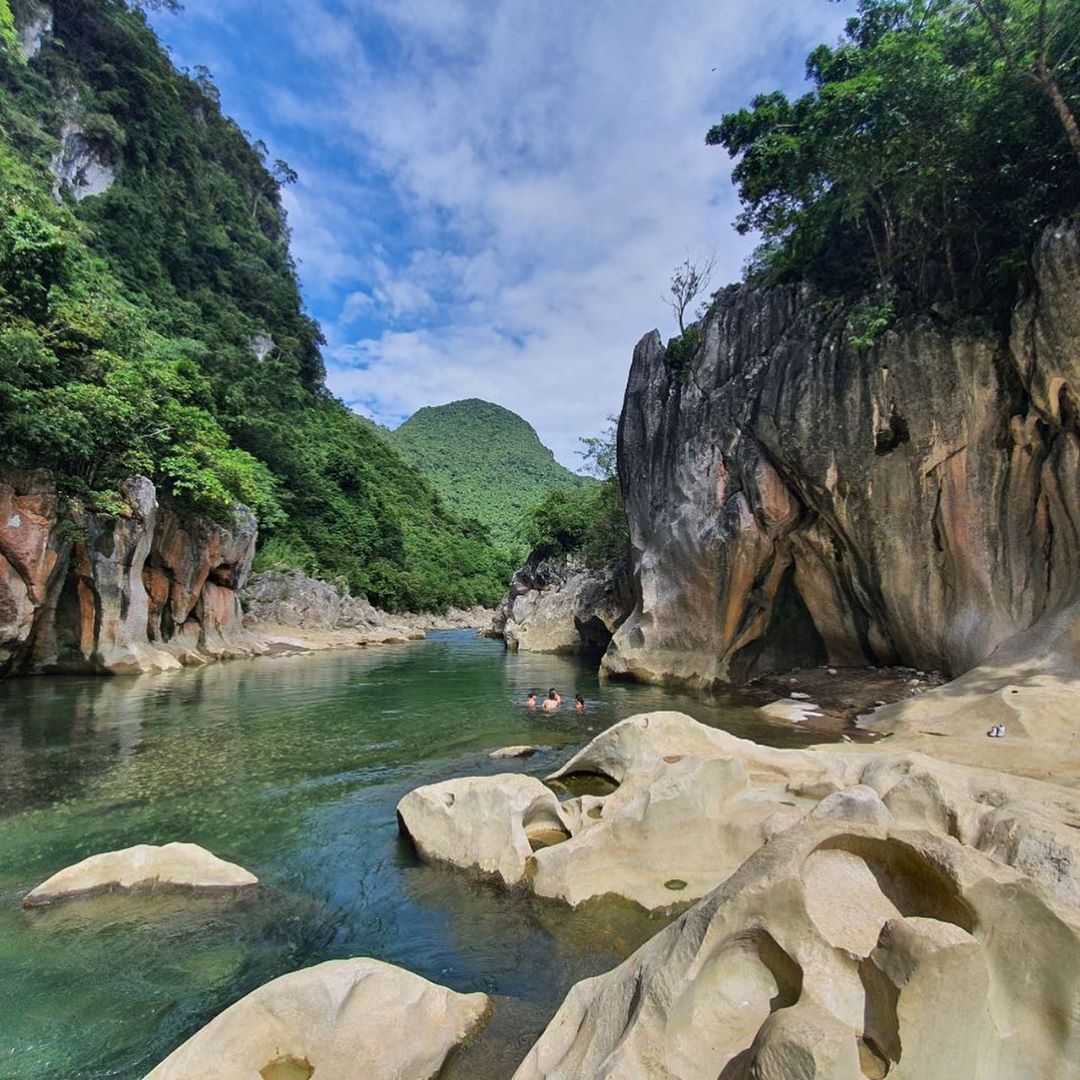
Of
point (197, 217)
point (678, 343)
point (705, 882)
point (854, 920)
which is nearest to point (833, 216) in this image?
point (678, 343)

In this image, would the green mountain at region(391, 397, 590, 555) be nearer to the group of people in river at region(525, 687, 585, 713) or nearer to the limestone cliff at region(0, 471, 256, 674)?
the limestone cliff at region(0, 471, 256, 674)

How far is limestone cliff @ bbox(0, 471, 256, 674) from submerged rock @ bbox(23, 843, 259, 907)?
13.4 m

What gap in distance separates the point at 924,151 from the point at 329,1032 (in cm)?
1862

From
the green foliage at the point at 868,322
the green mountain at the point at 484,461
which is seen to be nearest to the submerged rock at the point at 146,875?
the green foliage at the point at 868,322

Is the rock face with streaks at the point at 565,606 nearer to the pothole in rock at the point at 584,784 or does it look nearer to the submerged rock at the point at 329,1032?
the pothole in rock at the point at 584,784

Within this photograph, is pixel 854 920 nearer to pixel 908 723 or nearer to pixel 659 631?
pixel 908 723

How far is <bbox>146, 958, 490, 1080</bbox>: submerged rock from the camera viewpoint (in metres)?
3.26

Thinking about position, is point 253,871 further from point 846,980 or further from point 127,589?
point 127,589

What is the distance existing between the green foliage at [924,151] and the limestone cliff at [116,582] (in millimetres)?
21133

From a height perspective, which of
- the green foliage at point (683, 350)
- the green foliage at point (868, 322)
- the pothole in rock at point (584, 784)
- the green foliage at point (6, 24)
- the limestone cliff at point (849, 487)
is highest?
the green foliage at point (6, 24)

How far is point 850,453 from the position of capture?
1620 centimetres

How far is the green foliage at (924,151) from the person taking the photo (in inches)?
517

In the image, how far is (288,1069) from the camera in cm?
335

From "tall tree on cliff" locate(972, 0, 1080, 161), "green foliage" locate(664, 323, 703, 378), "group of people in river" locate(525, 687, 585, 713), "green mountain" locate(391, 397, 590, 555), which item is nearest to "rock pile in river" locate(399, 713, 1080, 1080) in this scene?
"group of people in river" locate(525, 687, 585, 713)
